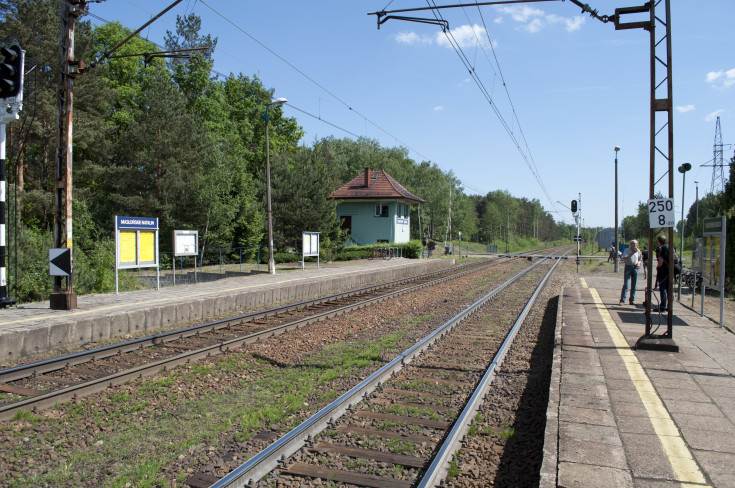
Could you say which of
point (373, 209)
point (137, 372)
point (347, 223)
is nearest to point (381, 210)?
point (373, 209)

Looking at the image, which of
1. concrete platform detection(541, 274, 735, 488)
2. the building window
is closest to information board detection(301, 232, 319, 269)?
concrete platform detection(541, 274, 735, 488)

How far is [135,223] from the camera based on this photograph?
14664 millimetres

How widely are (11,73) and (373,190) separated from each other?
39.0 meters

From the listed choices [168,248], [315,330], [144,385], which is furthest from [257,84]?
[144,385]

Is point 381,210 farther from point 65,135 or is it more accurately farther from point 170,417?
point 170,417

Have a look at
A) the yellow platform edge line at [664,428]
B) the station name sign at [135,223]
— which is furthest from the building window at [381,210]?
the yellow platform edge line at [664,428]

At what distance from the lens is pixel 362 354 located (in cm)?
865

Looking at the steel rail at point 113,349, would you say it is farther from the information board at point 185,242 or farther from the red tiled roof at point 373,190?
the red tiled roof at point 373,190

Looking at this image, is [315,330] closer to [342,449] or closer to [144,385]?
[144,385]

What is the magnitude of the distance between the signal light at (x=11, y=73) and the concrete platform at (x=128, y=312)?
437cm

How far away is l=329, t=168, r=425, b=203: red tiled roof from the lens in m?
46.9

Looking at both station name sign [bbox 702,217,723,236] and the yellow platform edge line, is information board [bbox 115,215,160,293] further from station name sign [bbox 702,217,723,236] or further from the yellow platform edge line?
station name sign [bbox 702,217,723,236]

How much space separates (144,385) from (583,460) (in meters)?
5.34

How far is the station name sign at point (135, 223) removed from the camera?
46.4 feet
